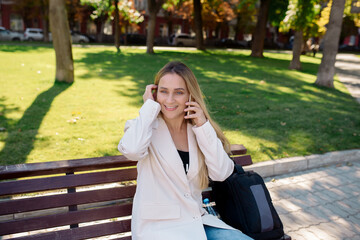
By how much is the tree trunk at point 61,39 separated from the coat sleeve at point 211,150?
331 inches

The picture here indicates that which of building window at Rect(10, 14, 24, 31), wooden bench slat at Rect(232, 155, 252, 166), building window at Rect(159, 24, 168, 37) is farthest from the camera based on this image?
building window at Rect(159, 24, 168, 37)

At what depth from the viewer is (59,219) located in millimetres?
2680

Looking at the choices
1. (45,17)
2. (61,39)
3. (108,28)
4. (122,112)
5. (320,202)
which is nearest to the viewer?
(320,202)

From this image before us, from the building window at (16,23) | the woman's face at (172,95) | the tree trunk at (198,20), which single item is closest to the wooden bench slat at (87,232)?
the woman's face at (172,95)

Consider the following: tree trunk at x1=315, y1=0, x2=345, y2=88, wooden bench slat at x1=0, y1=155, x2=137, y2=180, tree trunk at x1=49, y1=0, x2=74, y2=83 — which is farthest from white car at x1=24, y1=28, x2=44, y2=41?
wooden bench slat at x1=0, y1=155, x2=137, y2=180

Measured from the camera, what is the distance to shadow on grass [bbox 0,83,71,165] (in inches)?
199

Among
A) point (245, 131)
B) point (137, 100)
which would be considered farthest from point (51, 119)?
point (245, 131)

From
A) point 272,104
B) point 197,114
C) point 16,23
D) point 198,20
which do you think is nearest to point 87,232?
point 197,114

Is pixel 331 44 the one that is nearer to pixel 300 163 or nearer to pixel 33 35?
pixel 300 163

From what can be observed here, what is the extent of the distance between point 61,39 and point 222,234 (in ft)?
29.1

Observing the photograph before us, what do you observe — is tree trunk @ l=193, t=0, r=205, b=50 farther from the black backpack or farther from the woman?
the black backpack

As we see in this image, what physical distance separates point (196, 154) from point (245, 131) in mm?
4309

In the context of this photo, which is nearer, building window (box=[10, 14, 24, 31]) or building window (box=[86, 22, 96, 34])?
building window (box=[10, 14, 24, 31])

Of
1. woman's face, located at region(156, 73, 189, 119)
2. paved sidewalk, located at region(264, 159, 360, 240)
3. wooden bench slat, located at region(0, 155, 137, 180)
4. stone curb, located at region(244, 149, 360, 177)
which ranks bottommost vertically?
paved sidewalk, located at region(264, 159, 360, 240)
